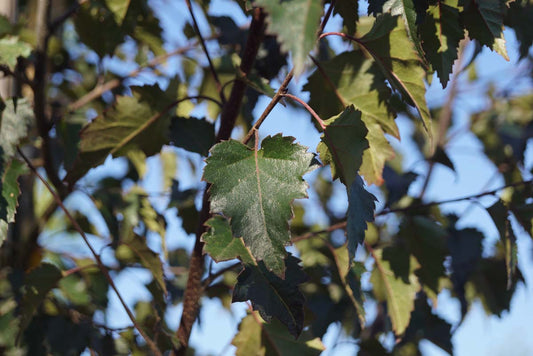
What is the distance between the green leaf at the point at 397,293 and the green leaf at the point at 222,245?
0.33 metres

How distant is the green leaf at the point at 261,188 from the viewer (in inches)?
20.6

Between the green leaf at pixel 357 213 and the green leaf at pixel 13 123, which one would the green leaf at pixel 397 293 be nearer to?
the green leaf at pixel 357 213

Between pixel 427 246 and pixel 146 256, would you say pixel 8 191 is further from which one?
pixel 427 246

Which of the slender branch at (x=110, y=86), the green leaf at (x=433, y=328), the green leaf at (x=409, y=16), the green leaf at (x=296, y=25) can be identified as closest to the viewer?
the green leaf at (x=296, y=25)

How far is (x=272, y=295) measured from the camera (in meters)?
0.60

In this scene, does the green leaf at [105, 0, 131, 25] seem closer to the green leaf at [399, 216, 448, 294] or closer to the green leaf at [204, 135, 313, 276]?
the green leaf at [204, 135, 313, 276]

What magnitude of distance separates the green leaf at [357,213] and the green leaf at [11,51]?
51 centimetres

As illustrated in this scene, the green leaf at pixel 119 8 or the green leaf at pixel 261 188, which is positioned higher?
the green leaf at pixel 119 8

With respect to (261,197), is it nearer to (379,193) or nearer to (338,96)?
(338,96)

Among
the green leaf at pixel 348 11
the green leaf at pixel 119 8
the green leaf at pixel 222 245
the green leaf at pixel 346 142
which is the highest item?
the green leaf at pixel 119 8

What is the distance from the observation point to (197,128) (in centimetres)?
79

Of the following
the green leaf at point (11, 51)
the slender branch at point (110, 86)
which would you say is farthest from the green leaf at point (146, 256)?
the slender branch at point (110, 86)

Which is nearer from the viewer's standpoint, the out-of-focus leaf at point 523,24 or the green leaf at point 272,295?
the green leaf at point 272,295

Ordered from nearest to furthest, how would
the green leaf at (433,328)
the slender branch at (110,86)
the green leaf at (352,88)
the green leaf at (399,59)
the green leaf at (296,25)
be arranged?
the green leaf at (296,25)
the green leaf at (399,59)
the green leaf at (352,88)
the green leaf at (433,328)
the slender branch at (110,86)
